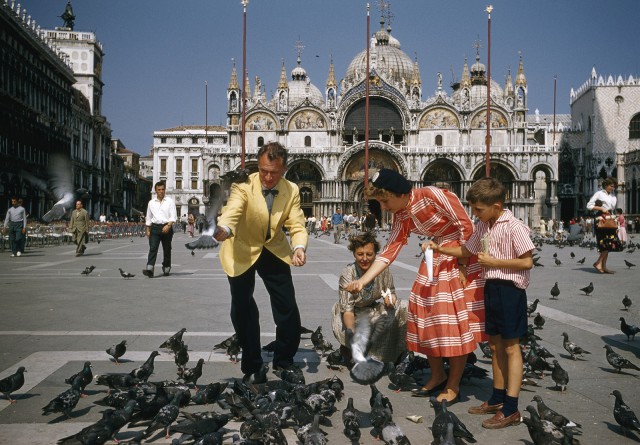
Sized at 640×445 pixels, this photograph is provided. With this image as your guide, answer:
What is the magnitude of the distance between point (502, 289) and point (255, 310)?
1.74 m

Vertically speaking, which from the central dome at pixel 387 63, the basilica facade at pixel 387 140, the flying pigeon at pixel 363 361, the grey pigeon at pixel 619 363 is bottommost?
the grey pigeon at pixel 619 363

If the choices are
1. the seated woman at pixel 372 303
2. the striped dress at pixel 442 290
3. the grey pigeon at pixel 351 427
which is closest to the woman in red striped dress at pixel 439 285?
the striped dress at pixel 442 290

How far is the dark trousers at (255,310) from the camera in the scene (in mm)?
4109

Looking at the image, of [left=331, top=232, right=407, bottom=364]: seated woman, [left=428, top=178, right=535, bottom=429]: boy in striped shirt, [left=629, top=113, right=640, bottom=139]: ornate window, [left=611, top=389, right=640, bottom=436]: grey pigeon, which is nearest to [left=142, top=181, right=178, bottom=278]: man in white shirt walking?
[left=331, top=232, right=407, bottom=364]: seated woman

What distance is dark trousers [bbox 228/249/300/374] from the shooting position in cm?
411

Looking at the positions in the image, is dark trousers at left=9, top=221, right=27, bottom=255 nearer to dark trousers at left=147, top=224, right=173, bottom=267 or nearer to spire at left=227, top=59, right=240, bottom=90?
dark trousers at left=147, top=224, right=173, bottom=267

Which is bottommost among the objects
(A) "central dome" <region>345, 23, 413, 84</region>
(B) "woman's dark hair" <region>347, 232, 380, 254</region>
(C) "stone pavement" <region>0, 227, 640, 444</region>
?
(C) "stone pavement" <region>0, 227, 640, 444</region>

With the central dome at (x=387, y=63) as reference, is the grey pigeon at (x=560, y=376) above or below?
below

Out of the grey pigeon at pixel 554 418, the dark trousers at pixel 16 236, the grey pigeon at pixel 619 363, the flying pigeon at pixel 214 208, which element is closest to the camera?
the grey pigeon at pixel 554 418

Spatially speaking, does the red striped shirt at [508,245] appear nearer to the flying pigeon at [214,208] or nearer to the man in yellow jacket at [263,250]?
the man in yellow jacket at [263,250]

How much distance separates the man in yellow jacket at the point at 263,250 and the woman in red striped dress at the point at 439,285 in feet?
2.25

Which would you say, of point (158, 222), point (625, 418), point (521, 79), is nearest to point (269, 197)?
point (625, 418)

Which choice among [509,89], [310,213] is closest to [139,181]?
[310,213]

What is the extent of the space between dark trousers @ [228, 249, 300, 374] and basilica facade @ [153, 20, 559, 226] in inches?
1644
